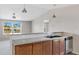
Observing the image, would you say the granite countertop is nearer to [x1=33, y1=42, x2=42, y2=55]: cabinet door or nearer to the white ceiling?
[x1=33, y1=42, x2=42, y2=55]: cabinet door

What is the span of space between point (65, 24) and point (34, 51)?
1.91 ft

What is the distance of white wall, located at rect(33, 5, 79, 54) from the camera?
1.27 metres

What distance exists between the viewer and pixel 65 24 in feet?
4.44

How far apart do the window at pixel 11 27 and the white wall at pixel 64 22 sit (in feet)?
0.71

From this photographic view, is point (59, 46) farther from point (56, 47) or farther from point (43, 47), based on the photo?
point (43, 47)

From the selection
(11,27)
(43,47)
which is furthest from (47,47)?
(11,27)

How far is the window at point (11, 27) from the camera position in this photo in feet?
3.85

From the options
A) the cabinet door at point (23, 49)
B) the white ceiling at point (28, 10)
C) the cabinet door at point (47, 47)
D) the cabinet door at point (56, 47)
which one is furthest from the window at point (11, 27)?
the cabinet door at point (56, 47)

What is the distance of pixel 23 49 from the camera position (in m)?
1.29

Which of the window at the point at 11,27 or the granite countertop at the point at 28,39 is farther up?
the window at the point at 11,27

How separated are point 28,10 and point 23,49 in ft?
1.74

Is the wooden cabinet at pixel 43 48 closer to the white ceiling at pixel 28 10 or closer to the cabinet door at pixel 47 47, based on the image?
the cabinet door at pixel 47 47

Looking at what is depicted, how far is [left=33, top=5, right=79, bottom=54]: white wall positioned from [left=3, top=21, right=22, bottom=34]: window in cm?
21

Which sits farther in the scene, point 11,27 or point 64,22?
point 64,22
